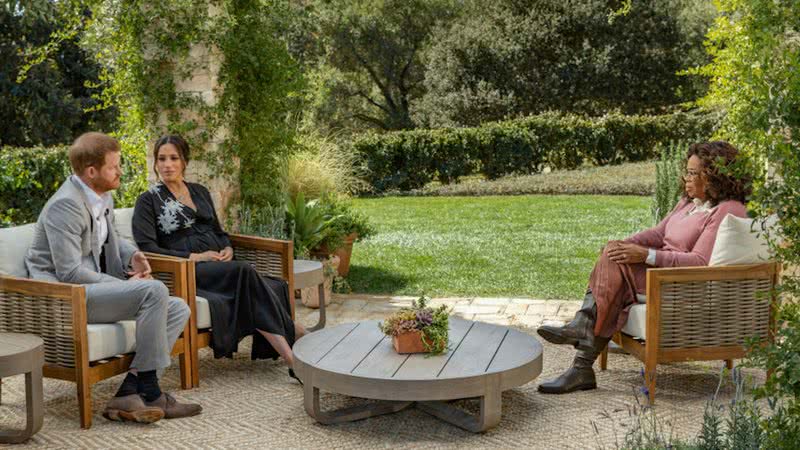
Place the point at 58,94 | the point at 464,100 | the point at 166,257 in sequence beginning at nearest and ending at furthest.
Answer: the point at 166,257 → the point at 58,94 → the point at 464,100

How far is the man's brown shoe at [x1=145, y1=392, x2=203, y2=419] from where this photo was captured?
4250mm

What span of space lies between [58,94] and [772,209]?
18681mm

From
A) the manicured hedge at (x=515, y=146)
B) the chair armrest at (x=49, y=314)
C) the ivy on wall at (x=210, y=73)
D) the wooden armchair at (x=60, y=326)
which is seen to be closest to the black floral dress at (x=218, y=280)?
the wooden armchair at (x=60, y=326)

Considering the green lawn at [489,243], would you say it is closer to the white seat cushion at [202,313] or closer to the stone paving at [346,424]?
the stone paving at [346,424]

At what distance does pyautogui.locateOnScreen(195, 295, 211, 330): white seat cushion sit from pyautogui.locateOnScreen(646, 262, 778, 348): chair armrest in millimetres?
2260

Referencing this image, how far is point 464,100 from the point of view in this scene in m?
23.4

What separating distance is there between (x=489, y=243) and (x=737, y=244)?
5.51 meters

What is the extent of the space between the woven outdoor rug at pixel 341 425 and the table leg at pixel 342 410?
1.3 inches

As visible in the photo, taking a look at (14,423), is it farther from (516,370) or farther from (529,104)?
(529,104)

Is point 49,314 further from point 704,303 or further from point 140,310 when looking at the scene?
point 704,303

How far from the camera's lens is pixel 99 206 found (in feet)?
14.6

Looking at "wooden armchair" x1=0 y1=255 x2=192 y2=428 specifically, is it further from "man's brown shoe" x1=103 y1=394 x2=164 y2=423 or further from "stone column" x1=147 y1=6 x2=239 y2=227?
"stone column" x1=147 y1=6 x2=239 y2=227

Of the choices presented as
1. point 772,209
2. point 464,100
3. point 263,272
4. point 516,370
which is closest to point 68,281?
point 263,272

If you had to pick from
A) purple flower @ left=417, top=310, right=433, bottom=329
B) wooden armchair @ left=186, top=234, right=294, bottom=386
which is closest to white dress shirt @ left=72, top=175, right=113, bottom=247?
wooden armchair @ left=186, top=234, right=294, bottom=386
